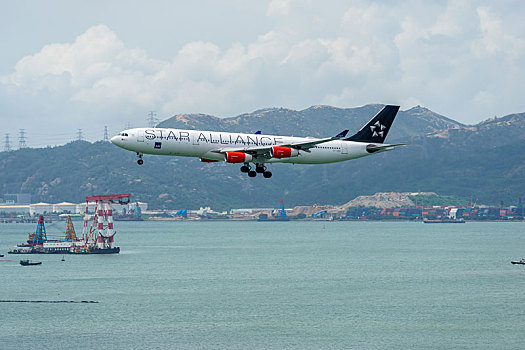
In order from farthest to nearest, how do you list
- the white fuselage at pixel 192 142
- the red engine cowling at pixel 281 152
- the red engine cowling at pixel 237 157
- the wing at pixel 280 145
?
the red engine cowling at pixel 281 152 < the wing at pixel 280 145 < the red engine cowling at pixel 237 157 < the white fuselage at pixel 192 142

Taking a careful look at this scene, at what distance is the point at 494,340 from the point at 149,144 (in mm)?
122146

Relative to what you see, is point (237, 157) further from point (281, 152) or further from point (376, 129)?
point (376, 129)

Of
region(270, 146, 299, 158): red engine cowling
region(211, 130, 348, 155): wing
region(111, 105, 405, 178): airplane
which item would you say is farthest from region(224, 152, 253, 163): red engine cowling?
region(270, 146, 299, 158): red engine cowling

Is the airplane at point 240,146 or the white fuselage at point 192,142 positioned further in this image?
the airplane at point 240,146

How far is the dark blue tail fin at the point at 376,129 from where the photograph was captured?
140750mm

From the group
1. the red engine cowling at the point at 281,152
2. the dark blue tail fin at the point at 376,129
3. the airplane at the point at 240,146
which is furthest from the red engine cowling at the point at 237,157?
the dark blue tail fin at the point at 376,129

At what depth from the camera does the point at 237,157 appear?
121 m

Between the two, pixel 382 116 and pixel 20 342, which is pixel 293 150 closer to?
pixel 382 116

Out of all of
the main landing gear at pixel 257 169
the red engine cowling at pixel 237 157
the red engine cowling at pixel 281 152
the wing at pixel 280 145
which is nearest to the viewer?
the red engine cowling at pixel 237 157

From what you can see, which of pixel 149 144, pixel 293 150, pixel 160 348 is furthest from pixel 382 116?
pixel 160 348

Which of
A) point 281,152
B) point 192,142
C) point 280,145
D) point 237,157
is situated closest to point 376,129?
point 280,145

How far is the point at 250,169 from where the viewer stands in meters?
128

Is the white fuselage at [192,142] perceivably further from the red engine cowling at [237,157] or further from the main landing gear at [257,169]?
the red engine cowling at [237,157]

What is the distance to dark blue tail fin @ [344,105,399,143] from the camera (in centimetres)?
14075
